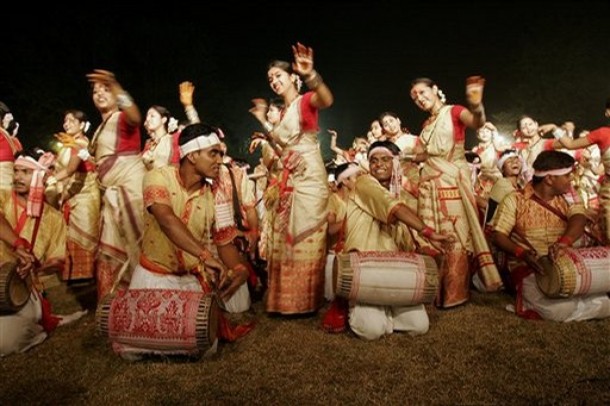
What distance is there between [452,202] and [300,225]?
1551 mm

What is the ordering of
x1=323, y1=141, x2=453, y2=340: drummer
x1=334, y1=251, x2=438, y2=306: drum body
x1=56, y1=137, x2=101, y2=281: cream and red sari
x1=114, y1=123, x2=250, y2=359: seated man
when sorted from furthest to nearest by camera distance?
x1=56, y1=137, x2=101, y2=281: cream and red sari → x1=323, y1=141, x2=453, y2=340: drummer → x1=334, y1=251, x2=438, y2=306: drum body → x1=114, y1=123, x2=250, y2=359: seated man

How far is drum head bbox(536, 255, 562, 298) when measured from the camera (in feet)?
14.1

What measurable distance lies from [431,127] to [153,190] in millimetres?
2953

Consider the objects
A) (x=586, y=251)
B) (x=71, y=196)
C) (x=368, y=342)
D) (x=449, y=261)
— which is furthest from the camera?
(x=71, y=196)

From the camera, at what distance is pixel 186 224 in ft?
12.6

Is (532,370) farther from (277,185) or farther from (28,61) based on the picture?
(28,61)

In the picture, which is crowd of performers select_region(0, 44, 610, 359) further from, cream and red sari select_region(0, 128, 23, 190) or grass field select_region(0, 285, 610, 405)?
grass field select_region(0, 285, 610, 405)

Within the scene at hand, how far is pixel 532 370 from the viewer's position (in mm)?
3381

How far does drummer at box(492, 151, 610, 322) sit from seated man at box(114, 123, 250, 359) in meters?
2.62

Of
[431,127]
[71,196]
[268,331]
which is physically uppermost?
[431,127]

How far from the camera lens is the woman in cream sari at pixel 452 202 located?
16.4ft

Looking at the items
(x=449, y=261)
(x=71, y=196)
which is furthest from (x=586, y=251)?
(x=71, y=196)

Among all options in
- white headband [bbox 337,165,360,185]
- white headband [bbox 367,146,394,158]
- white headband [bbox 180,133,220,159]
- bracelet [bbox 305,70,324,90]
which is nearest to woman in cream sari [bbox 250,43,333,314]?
bracelet [bbox 305,70,324,90]

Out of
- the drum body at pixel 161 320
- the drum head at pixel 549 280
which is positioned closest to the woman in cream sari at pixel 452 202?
the drum head at pixel 549 280
